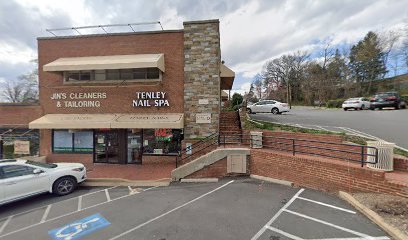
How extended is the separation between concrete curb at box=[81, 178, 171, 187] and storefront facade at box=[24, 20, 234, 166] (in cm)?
299

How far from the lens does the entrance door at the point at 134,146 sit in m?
13.8

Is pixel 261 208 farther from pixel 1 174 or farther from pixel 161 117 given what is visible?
pixel 1 174

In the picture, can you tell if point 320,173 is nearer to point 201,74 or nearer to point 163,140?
point 201,74

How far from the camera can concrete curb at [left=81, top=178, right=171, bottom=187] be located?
10228 mm

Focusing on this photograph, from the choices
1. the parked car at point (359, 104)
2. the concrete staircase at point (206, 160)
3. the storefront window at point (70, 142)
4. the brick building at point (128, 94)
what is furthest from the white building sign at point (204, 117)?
the parked car at point (359, 104)

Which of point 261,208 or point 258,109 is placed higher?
point 258,109

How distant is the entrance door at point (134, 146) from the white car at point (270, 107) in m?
14.1

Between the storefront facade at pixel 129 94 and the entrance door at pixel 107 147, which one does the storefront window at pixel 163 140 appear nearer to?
the storefront facade at pixel 129 94

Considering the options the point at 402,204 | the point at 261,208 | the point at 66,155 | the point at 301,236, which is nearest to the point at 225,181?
the point at 261,208

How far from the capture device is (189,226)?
19.3 feet

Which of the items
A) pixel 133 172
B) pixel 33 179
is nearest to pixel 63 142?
pixel 133 172

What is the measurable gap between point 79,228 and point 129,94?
8723 millimetres

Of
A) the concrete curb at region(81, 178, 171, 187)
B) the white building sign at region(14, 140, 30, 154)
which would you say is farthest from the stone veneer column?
the white building sign at region(14, 140, 30, 154)

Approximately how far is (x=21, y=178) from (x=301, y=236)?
992 centimetres
